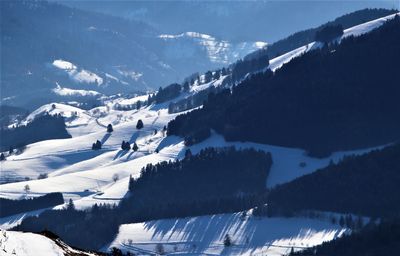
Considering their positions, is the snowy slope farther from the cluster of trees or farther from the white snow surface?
the cluster of trees

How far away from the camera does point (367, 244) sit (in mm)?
183250

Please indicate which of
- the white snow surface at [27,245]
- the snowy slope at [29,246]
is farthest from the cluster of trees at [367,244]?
the white snow surface at [27,245]

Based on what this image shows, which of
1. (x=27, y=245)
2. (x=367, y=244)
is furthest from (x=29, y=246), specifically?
(x=367, y=244)

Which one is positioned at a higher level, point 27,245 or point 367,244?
point 27,245

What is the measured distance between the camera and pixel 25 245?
223 ft

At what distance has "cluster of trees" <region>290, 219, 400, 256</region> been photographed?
178 metres

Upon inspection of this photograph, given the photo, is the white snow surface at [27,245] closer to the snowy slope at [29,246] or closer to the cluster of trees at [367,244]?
the snowy slope at [29,246]

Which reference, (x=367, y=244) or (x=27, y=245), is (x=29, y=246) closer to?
(x=27, y=245)

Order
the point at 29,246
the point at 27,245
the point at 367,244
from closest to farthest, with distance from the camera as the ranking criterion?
the point at 29,246, the point at 27,245, the point at 367,244

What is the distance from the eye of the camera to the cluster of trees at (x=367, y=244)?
178m

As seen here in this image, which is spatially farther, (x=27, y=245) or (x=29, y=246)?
(x=27, y=245)

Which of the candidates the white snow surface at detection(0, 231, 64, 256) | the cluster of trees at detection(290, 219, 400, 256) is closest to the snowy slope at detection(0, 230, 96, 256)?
the white snow surface at detection(0, 231, 64, 256)

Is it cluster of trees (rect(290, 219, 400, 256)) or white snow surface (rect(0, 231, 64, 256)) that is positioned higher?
white snow surface (rect(0, 231, 64, 256))

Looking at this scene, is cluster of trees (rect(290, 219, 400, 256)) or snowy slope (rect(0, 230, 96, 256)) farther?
cluster of trees (rect(290, 219, 400, 256))
